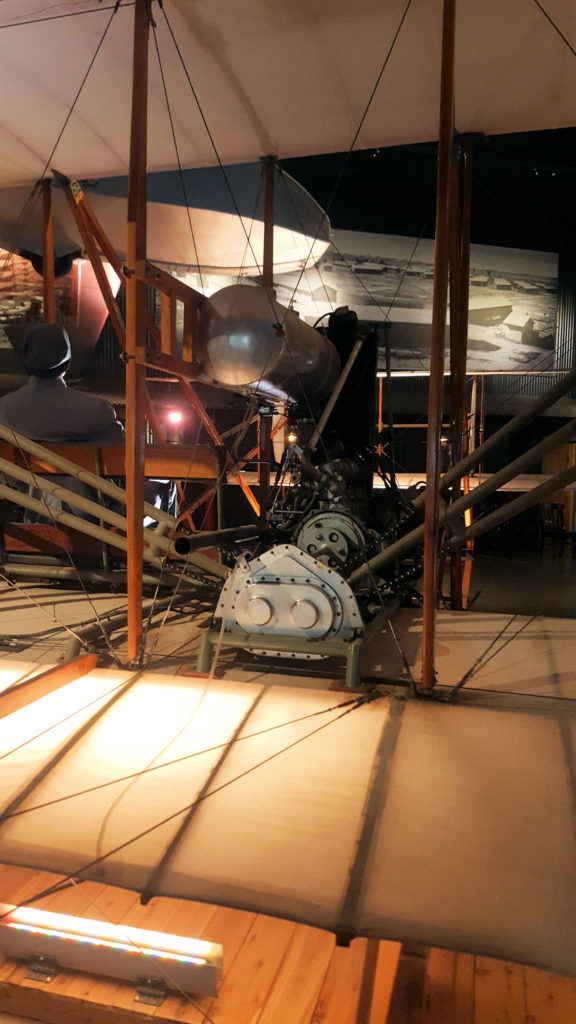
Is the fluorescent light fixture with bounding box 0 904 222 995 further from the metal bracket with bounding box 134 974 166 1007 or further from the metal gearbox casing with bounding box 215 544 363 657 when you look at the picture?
the metal gearbox casing with bounding box 215 544 363 657

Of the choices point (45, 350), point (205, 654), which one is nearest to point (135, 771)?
point (205, 654)

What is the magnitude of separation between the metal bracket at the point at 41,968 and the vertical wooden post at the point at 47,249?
5.71 metres

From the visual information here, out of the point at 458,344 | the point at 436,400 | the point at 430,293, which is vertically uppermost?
the point at 430,293

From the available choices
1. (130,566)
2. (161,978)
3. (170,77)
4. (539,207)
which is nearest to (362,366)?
(130,566)

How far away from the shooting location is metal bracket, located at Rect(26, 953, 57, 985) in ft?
5.18

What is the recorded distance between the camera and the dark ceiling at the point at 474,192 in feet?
35.3

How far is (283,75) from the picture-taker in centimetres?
475

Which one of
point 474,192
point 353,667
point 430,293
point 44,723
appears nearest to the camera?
point 44,723

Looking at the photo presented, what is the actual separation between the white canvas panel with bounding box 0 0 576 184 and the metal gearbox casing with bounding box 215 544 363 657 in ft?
11.0

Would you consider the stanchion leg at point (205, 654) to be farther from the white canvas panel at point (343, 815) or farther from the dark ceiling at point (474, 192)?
the dark ceiling at point (474, 192)

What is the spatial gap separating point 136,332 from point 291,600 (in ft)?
4.91

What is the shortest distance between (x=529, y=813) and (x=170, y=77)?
17.1 ft

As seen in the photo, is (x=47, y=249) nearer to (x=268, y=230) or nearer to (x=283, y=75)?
(x=268, y=230)

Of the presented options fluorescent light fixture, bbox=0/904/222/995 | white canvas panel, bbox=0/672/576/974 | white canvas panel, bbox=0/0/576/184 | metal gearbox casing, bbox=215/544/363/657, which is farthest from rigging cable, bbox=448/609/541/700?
white canvas panel, bbox=0/0/576/184
